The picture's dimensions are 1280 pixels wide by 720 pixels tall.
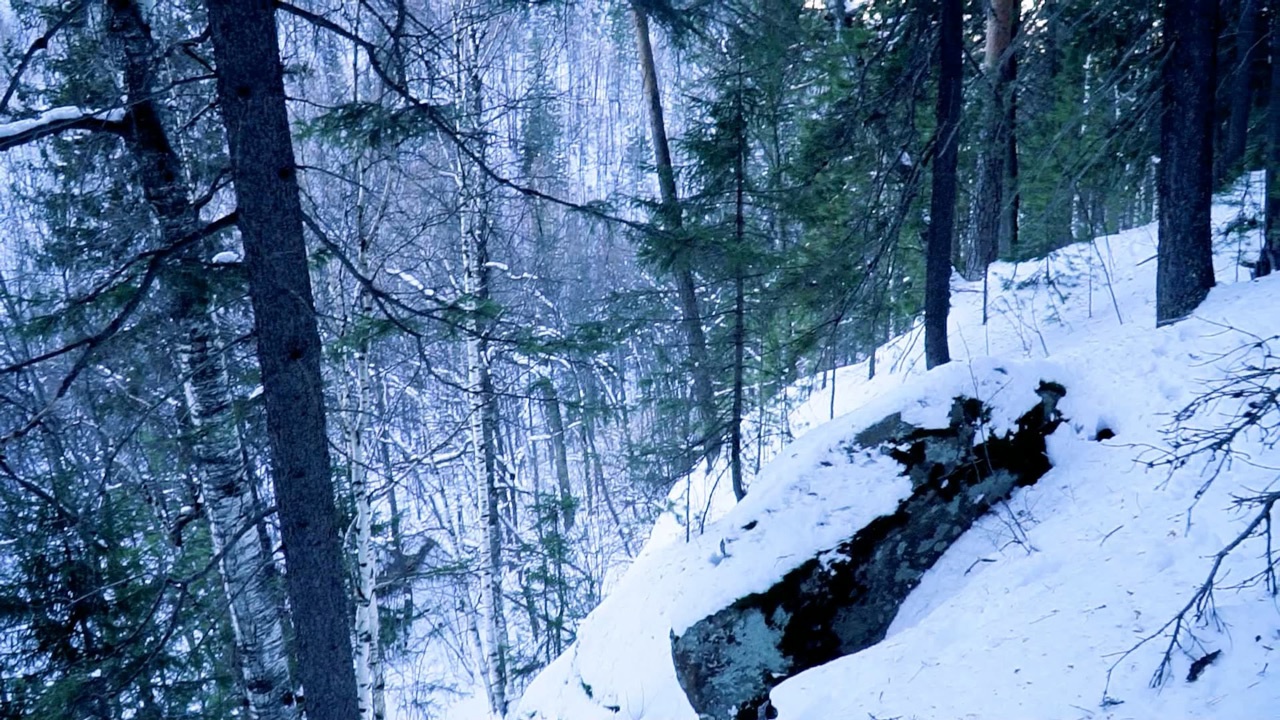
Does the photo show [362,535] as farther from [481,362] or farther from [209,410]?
[209,410]

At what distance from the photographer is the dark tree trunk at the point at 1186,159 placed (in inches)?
277

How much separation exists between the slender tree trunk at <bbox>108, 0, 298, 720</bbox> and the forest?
0.03 m

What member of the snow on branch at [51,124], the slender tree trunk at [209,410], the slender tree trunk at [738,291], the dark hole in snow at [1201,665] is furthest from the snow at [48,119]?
the dark hole in snow at [1201,665]

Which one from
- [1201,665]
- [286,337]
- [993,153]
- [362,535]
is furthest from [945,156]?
[362,535]

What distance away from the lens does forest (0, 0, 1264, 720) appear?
394 cm

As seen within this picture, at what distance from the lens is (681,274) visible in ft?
30.3

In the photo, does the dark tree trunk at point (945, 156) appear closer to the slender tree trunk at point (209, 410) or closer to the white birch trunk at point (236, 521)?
the slender tree trunk at point (209, 410)

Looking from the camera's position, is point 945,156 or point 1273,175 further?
point 945,156

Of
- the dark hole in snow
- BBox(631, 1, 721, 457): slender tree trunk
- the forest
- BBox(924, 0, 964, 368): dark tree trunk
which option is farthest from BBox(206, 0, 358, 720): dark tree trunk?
BBox(924, 0, 964, 368): dark tree trunk

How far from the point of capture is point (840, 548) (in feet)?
21.1

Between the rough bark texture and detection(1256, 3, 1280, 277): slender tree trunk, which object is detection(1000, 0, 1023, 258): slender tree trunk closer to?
detection(1256, 3, 1280, 277): slender tree trunk

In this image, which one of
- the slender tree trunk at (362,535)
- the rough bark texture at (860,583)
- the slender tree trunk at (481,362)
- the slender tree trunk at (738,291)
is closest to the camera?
the rough bark texture at (860,583)

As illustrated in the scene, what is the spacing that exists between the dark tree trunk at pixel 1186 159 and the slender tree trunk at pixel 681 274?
4.96 metres

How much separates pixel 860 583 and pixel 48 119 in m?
6.47
